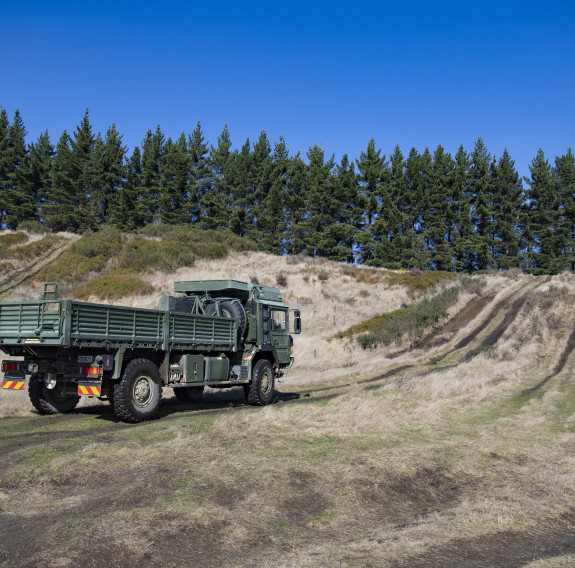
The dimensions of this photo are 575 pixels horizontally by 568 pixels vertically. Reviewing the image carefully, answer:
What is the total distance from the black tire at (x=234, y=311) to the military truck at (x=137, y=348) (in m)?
0.03

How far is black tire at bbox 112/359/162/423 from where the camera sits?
10.6 meters

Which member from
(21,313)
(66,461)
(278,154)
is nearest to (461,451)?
→ (66,461)

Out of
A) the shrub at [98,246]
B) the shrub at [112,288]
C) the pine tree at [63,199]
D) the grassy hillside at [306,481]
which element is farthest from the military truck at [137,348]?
the pine tree at [63,199]

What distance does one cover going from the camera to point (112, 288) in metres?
35.4

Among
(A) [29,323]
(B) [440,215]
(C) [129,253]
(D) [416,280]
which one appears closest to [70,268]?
(C) [129,253]

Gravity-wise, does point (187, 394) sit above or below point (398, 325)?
below

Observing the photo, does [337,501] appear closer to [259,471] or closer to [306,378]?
[259,471]

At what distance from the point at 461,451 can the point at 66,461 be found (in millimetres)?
6604

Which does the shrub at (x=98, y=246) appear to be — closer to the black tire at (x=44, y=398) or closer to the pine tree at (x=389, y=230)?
the pine tree at (x=389, y=230)

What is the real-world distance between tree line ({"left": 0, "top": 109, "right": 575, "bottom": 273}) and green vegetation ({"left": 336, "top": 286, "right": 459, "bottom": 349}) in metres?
21.8

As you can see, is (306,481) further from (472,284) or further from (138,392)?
(472,284)

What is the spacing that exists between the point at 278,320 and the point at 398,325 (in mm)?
19037

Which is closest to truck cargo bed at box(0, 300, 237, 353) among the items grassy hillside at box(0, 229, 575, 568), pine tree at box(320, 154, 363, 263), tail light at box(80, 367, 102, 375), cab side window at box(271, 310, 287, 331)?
tail light at box(80, 367, 102, 375)

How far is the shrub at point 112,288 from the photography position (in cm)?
3450
